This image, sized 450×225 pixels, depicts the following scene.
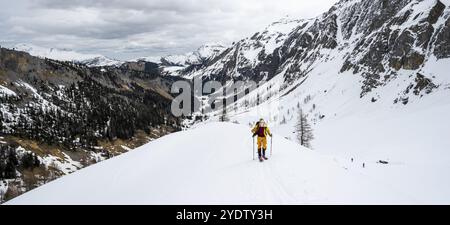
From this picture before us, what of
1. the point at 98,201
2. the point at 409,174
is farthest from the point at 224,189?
the point at 409,174

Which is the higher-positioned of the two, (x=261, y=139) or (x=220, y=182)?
(x=261, y=139)

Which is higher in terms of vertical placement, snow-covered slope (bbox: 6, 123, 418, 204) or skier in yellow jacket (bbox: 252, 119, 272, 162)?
skier in yellow jacket (bbox: 252, 119, 272, 162)

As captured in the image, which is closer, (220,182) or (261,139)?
(220,182)

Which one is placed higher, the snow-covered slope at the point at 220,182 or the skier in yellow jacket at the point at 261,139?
the skier in yellow jacket at the point at 261,139

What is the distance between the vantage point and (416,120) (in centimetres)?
9375

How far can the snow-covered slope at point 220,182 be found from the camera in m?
14.2

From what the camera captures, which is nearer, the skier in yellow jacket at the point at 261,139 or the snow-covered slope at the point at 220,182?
the snow-covered slope at the point at 220,182

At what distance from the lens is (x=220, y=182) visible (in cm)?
1625

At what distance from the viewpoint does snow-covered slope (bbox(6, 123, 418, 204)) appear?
1418cm

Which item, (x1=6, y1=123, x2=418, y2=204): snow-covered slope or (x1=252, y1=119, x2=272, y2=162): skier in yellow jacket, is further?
Result: (x1=252, y1=119, x2=272, y2=162): skier in yellow jacket
